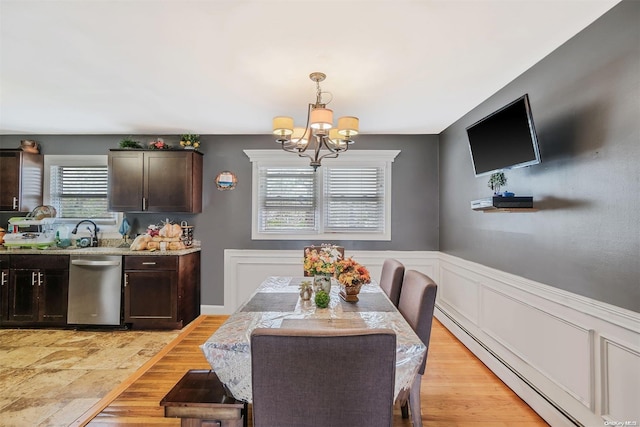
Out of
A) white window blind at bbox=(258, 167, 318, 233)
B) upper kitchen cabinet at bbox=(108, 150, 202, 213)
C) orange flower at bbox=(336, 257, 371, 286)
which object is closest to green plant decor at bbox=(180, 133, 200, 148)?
upper kitchen cabinet at bbox=(108, 150, 202, 213)

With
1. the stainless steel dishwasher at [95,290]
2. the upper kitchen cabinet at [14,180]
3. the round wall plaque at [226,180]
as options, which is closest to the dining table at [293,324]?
the round wall plaque at [226,180]

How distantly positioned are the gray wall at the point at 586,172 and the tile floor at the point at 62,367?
3425mm

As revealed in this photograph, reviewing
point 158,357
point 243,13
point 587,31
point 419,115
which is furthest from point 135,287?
point 587,31

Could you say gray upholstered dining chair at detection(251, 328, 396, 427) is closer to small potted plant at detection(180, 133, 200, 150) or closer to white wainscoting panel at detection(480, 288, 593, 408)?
white wainscoting panel at detection(480, 288, 593, 408)

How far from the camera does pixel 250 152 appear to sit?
167 inches

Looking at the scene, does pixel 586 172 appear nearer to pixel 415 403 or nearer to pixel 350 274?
pixel 350 274

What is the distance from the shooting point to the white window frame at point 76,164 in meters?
4.28

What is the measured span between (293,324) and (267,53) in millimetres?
1793

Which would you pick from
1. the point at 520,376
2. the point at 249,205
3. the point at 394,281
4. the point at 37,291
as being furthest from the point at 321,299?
the point at 37,291

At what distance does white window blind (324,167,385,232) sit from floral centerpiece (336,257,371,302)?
211 centimetres

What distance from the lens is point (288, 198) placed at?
14.1ft

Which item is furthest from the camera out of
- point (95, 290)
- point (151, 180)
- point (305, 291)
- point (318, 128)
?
point (151, 180)

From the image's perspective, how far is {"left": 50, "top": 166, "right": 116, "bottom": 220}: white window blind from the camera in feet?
14.1

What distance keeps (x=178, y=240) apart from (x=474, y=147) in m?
3.51
